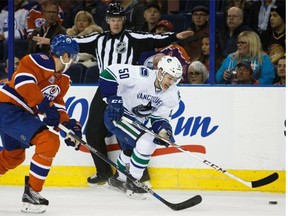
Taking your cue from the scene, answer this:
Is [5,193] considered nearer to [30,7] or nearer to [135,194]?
[135,194]

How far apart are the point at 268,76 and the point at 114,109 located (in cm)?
141

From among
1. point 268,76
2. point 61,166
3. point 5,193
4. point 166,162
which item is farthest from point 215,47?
point 5,193

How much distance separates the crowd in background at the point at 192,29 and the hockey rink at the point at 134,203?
0.90 m

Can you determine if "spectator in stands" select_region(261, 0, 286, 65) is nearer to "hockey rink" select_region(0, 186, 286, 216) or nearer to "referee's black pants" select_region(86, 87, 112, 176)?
"hockey rink" select_region(0, 186, 286, 216)

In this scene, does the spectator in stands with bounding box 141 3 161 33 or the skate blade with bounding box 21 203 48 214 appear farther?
the spectator in stands with bounding box 141 3 161 33

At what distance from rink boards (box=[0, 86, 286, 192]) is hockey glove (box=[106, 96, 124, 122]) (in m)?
0.93

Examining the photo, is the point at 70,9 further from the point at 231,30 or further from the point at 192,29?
the point at 231,30

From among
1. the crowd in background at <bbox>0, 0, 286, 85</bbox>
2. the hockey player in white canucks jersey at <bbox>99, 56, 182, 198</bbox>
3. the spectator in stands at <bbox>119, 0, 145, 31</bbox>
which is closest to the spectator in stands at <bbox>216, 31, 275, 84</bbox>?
the crowd in background at <bbox>0, 0, 286, 85</bbox>

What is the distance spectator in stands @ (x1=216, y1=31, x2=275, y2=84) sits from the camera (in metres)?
7.07

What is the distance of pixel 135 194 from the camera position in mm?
6586

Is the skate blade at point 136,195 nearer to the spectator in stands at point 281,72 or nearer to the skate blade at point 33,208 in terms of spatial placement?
the skate blade at point 33,208

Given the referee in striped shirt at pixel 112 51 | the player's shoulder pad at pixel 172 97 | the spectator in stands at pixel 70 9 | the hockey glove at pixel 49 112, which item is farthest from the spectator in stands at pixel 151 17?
the hockey glove at pixel 49 112

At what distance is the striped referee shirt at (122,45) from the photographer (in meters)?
7.10

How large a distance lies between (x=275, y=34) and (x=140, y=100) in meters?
1.48
